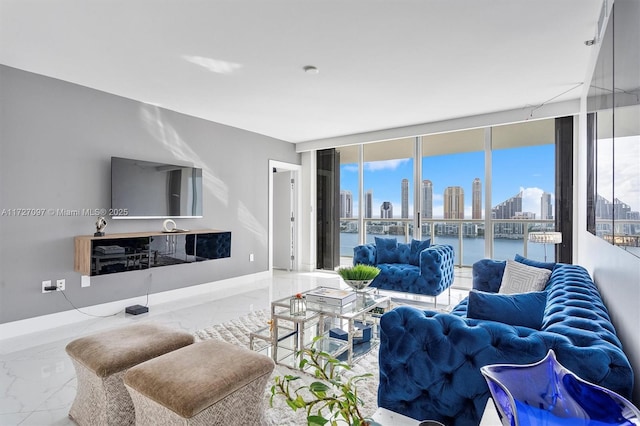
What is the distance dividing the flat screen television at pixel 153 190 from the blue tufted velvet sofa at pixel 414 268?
91.6 inches

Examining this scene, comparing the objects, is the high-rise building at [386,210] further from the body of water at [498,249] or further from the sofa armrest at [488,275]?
the sofa armrest at [488,275]

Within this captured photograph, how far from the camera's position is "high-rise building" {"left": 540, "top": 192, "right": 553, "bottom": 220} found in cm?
450

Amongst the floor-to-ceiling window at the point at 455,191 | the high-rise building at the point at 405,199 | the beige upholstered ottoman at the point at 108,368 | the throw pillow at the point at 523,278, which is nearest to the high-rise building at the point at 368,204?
the high-rise building at the point at 405,199

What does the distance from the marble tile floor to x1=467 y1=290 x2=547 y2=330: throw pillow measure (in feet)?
7.12

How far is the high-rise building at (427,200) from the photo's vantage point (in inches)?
212

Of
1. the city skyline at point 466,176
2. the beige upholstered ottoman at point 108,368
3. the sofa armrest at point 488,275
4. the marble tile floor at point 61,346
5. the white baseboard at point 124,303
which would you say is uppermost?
the city skyline at point 466,176

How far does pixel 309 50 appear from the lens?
2.85 m

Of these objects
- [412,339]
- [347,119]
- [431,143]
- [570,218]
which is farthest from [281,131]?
[412,339]

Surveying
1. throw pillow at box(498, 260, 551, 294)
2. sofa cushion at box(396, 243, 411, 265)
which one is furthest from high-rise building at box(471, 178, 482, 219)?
throw pillow at box(498, 260, 551, 294)

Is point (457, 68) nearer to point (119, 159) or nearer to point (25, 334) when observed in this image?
point (119, 159)

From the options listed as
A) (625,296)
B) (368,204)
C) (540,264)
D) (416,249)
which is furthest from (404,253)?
(625,296)

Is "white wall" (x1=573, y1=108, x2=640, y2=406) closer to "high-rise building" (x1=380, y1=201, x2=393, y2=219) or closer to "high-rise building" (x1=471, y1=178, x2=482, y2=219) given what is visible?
"high-rise building" (x1=471, y1=178, x2=482, y2=219)

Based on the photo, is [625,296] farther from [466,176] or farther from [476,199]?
A: [466,176]

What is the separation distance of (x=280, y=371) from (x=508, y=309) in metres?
1.61
